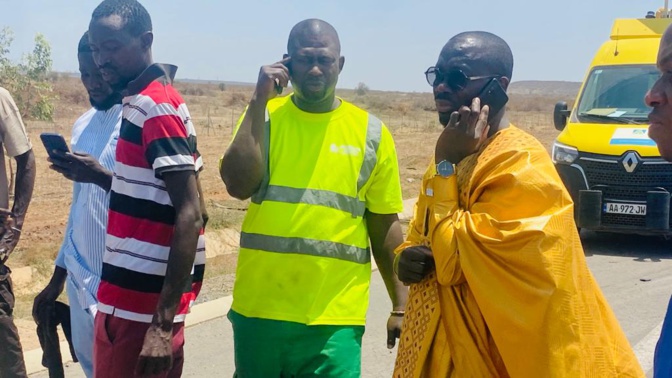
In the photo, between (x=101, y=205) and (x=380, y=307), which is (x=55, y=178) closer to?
(x=380, y=307)

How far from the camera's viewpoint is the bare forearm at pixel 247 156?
3.24 metres

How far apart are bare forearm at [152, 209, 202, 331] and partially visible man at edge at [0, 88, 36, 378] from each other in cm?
182

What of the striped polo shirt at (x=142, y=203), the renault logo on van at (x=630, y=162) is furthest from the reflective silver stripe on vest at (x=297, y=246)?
the renault logo on van at (x=630, y=162)

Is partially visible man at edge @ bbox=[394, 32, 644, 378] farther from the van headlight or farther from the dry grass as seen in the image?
the van headlight

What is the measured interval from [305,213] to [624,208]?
24.2 ft

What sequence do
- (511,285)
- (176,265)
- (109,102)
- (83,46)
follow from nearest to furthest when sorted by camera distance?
(511,285)
(176,265)
(109,102)
(83,46)

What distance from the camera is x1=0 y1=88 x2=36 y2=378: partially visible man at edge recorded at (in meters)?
4.35

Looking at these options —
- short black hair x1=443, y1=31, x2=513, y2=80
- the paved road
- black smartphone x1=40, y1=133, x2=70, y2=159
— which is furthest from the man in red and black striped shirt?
the paved road

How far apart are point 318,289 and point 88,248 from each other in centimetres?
101

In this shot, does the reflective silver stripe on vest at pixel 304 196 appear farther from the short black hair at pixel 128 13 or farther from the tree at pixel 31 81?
the tree at pixel 31 81

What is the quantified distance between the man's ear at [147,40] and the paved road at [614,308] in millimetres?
2792

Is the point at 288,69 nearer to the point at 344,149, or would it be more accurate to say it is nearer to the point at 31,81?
the point at 344,149

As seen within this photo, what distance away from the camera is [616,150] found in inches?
384

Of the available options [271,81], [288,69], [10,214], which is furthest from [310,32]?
[10,214]
